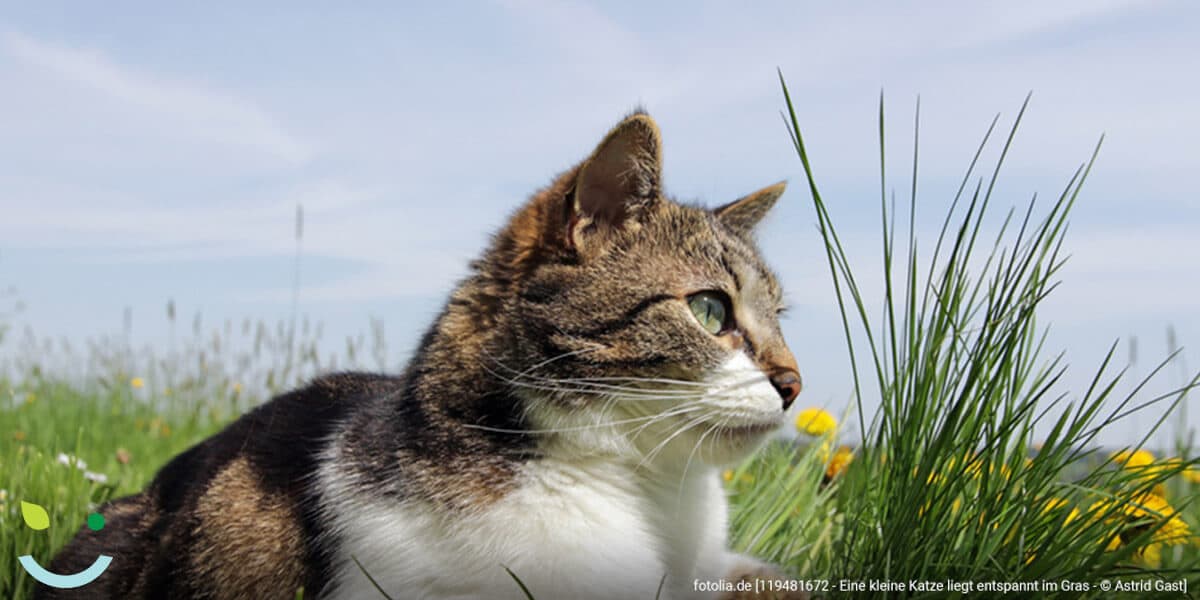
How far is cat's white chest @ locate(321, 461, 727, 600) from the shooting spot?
95.3 inches

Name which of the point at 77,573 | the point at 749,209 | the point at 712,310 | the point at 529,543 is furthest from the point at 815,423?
the point at 77,573

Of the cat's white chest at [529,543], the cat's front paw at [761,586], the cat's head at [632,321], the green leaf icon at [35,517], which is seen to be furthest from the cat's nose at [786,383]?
the green leaf icon at [35,517]

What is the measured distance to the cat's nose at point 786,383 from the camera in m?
2.55

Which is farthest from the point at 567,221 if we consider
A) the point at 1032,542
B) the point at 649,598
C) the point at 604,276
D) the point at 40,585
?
the point at 40,585

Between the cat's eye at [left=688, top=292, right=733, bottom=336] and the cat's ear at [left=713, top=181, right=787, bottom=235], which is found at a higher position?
the cat's ear at [left=713, top=181, right=787, bottom=235]

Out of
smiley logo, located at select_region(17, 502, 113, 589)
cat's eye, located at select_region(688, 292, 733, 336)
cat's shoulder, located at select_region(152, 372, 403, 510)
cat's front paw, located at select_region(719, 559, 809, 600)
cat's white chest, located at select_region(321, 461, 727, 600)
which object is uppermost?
cat's eye, located at select_region(688, 292, 733, 336)

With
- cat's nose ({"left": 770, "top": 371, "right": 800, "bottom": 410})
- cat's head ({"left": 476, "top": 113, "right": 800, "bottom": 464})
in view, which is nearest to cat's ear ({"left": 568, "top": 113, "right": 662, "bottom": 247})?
cat's head ({"left": 476, "top": 113, "right": 800, "bottom": 464})

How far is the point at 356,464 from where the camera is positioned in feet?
8.93

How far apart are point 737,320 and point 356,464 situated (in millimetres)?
1142

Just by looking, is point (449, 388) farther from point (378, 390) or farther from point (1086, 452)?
point (1086, 452)

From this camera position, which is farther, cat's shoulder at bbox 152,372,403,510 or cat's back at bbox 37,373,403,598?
cat's shoulder at bbox 152,372,403,510

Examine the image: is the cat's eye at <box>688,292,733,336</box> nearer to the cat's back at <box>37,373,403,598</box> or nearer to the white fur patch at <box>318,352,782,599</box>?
the white fur patch at <box>318,352,782,599</box>

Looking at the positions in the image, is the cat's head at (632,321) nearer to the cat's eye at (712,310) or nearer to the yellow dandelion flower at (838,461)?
the cat's eye at (712,310)

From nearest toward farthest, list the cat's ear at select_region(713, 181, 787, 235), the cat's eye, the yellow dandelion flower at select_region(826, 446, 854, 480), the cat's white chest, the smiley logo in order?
the cat's white chest → the cat's eye → the smiley logo → the cat's ear at select_region(713, 181, 787, 235) → the yellow dandelion flower at select_region(826, 446, 854, 480)
